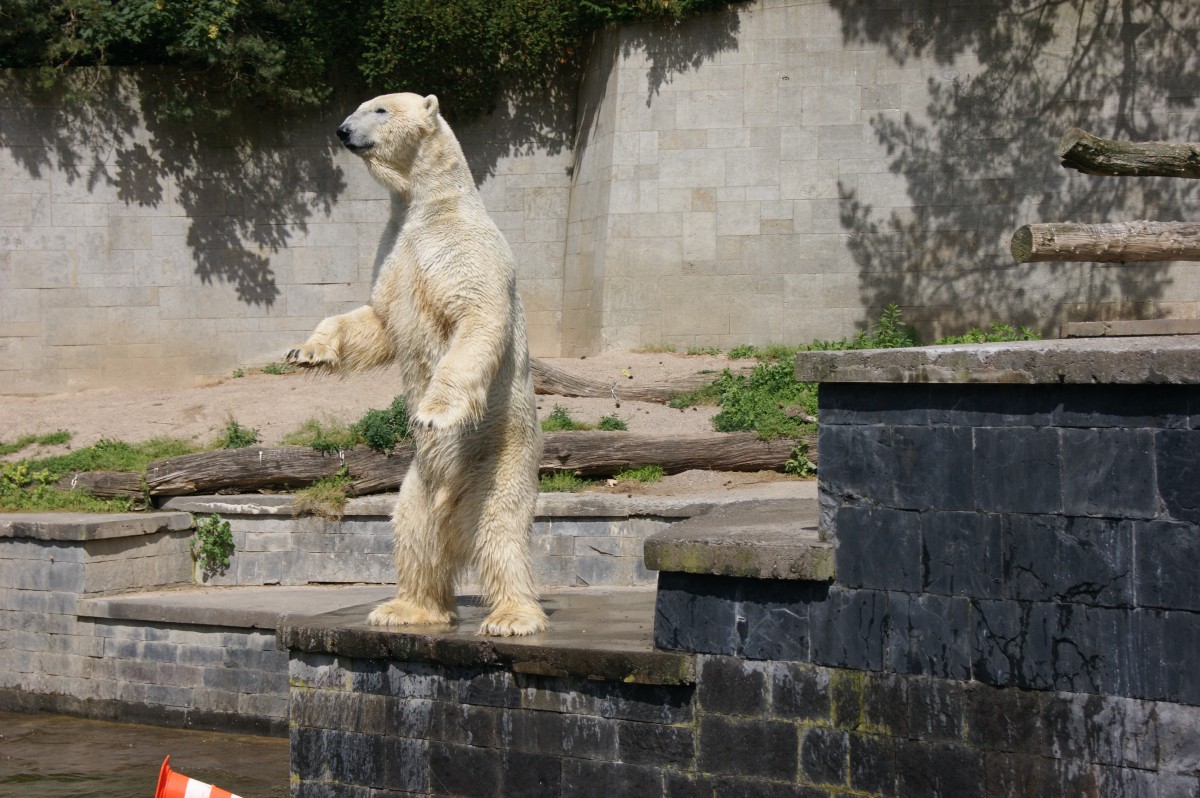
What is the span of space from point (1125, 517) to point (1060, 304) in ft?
36.5

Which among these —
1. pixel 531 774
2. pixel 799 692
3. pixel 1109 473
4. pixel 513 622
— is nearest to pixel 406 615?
pixel 513 622

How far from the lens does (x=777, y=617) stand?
501cm

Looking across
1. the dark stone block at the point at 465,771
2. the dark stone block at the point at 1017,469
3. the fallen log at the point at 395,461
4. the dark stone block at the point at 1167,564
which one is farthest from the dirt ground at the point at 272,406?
the dark stone block at the point at 1167,564

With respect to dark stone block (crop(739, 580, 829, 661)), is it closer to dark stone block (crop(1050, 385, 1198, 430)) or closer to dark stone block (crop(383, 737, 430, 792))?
dark stone block (crop(1050, 385, 1198, 430))

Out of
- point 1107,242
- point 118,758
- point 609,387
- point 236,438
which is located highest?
point 1107,242

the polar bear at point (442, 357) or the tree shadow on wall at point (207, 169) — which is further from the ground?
the tree shadow on wall at point (207, 169)

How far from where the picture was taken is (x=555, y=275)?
55.1ft

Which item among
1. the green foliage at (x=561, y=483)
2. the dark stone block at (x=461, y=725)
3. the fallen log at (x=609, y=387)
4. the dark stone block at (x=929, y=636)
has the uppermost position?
the fallen log at (x=609, y=387)

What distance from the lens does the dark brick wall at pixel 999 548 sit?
4348 millimetres

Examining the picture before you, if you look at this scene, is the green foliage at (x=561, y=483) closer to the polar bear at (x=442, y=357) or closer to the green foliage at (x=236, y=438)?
the green foliage at (x=236, y=438)

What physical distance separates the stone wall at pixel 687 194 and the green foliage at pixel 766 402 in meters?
2.37

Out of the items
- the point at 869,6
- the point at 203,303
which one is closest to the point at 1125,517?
the point at 869,6

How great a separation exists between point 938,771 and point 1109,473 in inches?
50.2

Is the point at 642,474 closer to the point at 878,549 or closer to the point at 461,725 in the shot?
the point at 461,725
